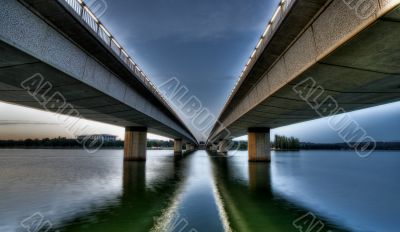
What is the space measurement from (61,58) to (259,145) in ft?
111

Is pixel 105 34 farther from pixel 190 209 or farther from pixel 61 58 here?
pixel 190 209

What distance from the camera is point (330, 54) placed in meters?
9.45

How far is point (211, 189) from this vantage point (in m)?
14.8

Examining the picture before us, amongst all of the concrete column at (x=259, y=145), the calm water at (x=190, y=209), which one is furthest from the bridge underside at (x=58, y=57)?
the concrete column at (x=259, y=145)

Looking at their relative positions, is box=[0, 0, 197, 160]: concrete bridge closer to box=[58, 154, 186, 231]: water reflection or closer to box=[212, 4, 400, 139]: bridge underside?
box=[58, 154, 186, 231]: water reflection

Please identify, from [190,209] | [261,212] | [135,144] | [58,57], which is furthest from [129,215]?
[135,144]

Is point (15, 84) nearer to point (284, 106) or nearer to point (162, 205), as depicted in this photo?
point (162, 205)

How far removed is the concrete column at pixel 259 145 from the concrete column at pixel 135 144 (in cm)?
1825

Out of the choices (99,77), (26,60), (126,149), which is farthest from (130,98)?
(126,149)

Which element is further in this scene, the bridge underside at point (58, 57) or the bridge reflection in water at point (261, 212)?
the bridge underside at point (58, 57)

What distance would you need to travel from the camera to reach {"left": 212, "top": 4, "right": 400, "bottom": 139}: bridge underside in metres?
8.04

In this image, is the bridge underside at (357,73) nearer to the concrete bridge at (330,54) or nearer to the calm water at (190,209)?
the concrete bridge at (330,54)

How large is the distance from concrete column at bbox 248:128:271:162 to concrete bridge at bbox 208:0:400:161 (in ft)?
70.2

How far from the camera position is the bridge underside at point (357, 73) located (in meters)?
8.04
